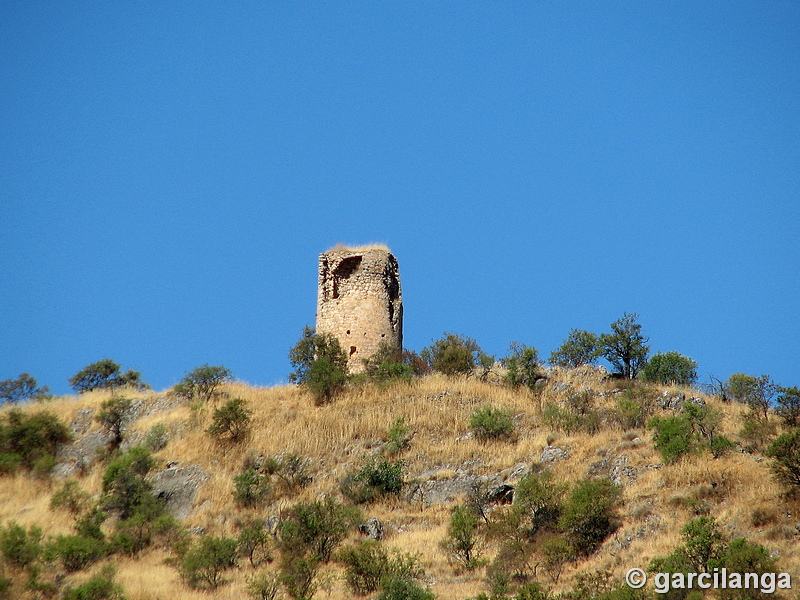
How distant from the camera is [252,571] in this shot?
20547mm

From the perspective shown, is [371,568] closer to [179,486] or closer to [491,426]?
[491,426]

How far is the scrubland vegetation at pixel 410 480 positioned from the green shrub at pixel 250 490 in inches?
1.6

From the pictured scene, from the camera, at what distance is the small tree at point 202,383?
30.0 meters

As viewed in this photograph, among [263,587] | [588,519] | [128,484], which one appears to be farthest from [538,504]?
[128,484]

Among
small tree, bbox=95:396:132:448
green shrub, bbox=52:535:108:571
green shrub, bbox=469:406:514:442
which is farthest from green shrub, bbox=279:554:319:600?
small tree, bbox=95:396:132:448

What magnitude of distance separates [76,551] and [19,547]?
3.79 feet

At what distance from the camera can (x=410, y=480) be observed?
944 inches

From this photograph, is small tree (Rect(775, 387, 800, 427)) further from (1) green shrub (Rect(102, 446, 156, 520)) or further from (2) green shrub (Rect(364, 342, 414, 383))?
(1) green shrub (Rect(102, 446, 156, 520))

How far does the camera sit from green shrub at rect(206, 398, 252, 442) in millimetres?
26656

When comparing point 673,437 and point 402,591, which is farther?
point 673,437

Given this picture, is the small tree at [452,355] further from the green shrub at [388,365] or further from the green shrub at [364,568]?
the green shrub at [364,568]

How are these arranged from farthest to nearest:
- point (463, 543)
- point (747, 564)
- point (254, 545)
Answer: point (254, 545)
point (463, 543)
point (747, 564)

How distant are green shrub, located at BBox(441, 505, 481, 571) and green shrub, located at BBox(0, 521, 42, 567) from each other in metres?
8.65

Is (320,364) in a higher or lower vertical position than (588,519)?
higher
